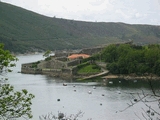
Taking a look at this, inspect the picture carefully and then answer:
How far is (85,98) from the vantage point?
172 feet

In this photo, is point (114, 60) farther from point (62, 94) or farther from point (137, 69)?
point (62, 94)

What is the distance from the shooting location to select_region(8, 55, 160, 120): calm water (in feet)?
137

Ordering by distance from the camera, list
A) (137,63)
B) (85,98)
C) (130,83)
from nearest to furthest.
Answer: (85,98), (130,83), (137,63)

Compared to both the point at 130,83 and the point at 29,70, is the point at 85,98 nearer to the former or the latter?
the point at 130,83

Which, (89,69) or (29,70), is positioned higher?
(29,70)

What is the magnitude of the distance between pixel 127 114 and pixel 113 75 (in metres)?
33.6

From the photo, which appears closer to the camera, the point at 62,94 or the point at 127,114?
the point at 127,114

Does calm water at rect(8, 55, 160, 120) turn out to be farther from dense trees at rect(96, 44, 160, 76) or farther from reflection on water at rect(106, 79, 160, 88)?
dense trees at rect(96, 44, 160, 76)

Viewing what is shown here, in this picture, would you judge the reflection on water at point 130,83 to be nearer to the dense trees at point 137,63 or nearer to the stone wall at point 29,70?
the dense trees at point 137,63

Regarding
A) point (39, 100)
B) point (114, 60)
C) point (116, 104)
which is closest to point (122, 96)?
point (116, 104)

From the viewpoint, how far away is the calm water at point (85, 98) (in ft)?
137

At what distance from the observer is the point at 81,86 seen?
2511 inches

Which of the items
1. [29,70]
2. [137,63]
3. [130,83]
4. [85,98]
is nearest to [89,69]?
[137,63]

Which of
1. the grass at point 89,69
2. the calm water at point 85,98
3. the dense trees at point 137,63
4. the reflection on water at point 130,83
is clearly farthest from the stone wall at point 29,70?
the reflection on water at point 130,83
